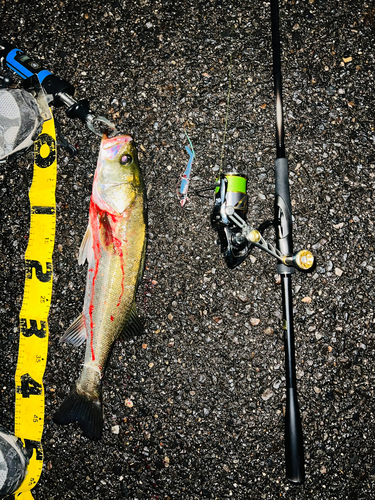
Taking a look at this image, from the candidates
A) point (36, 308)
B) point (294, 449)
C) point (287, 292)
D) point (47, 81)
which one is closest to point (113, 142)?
point (47, 81)

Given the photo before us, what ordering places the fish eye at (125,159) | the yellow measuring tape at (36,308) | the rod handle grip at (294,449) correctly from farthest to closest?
the yellow measuring tape at (36,308), the fish eye at (125,159), the rod handle grip at (294,449)

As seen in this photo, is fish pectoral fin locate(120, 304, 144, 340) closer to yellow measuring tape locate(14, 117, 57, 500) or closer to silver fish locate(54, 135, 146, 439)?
silver fish locate(54, 135, 146, 439)

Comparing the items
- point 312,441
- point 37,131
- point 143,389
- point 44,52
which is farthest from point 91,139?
point 312,441

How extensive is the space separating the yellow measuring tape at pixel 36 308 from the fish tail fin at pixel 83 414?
0.92 ft

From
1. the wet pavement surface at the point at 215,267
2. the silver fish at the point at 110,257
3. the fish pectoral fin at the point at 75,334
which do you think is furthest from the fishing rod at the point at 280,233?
the fish pectoral fin at the point at 75,334

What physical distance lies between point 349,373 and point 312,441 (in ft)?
1.71

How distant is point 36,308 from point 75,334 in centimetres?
42

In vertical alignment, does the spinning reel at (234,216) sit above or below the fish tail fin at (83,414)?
above

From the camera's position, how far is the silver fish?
2264mm

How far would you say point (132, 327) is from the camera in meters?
2.36

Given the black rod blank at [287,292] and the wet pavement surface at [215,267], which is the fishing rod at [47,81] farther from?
the black rod blank at [287,292]

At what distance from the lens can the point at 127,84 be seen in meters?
2.61

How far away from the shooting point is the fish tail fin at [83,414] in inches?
92.0

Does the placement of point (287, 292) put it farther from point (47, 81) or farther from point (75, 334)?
point (47, 81)
